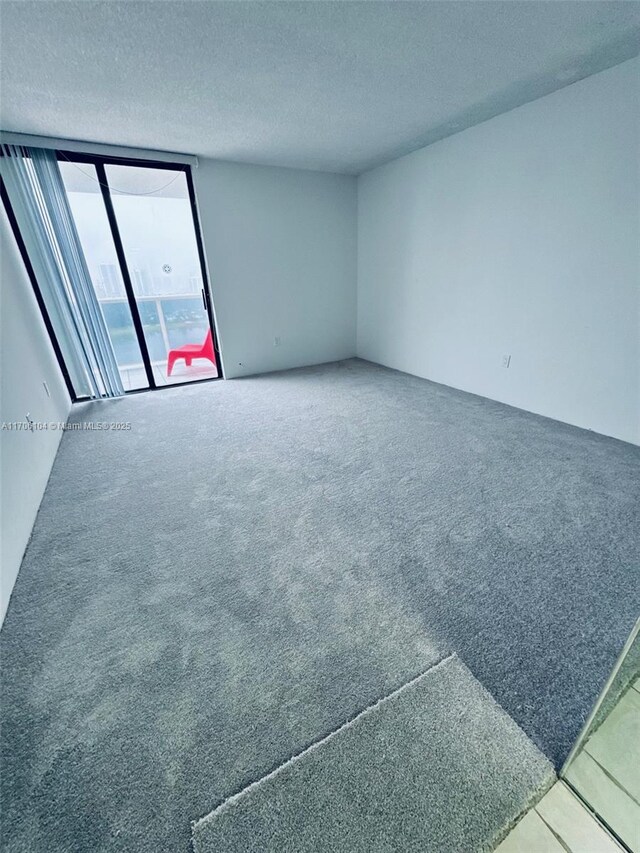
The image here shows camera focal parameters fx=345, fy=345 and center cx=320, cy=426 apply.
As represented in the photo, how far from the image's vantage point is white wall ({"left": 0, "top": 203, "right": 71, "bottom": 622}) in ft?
5.24

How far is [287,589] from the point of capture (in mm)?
1431

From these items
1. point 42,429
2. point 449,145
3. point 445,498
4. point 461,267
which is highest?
point 449,145

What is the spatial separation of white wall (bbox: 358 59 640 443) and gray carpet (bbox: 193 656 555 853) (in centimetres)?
241

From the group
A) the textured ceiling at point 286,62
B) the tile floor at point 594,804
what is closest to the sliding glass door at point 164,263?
the textured ceiling at point 286,62

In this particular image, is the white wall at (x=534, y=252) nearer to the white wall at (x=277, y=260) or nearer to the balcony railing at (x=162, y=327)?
the white wall at (x=277, y=260)

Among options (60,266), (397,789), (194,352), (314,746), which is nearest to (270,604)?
(314,746)

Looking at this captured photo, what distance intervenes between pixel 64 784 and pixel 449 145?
4.48 metres

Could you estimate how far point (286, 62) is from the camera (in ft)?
6.09

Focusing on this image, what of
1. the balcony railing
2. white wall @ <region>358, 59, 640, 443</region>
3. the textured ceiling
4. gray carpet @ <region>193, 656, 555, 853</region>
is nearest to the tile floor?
gray carpet @ <region>193, 656, 555, 853</region>

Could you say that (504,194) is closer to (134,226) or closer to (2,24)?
(2,24)

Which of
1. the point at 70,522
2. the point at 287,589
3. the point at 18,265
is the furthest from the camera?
the point at 18,265

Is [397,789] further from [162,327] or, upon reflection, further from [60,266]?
[162,327]

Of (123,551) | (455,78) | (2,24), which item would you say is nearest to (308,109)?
(455,78)

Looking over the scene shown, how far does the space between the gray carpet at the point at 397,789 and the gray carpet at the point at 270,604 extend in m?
0.05
